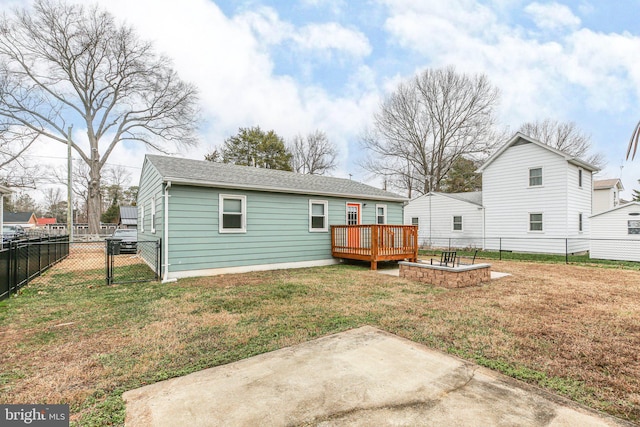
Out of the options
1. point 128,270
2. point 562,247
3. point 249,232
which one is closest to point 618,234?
point 562,247

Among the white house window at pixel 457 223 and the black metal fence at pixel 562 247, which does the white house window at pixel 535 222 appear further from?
the white house window at pixel 457 223

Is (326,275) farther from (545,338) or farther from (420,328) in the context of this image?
(545,338)

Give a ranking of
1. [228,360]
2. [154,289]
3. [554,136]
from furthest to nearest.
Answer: [554,136]
[154,289]
[228,360]

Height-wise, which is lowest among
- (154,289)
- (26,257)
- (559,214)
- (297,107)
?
(154,289)

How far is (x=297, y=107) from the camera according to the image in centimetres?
1962

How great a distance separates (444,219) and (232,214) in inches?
562

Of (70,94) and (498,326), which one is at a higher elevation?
(70,94)

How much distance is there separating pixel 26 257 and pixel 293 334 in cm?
731

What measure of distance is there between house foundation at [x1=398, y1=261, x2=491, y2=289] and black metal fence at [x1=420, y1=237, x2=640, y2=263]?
6.07m

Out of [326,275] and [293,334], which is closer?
[293,334]

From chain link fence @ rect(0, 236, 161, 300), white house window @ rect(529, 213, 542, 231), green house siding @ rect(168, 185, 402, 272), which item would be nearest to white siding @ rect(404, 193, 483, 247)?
white house window @ rect(529, 213, 542, 231)

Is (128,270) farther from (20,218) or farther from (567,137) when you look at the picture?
(20,218)

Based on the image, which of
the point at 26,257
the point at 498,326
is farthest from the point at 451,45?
the point at 26,257

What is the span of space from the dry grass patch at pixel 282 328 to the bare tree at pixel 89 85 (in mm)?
18546
